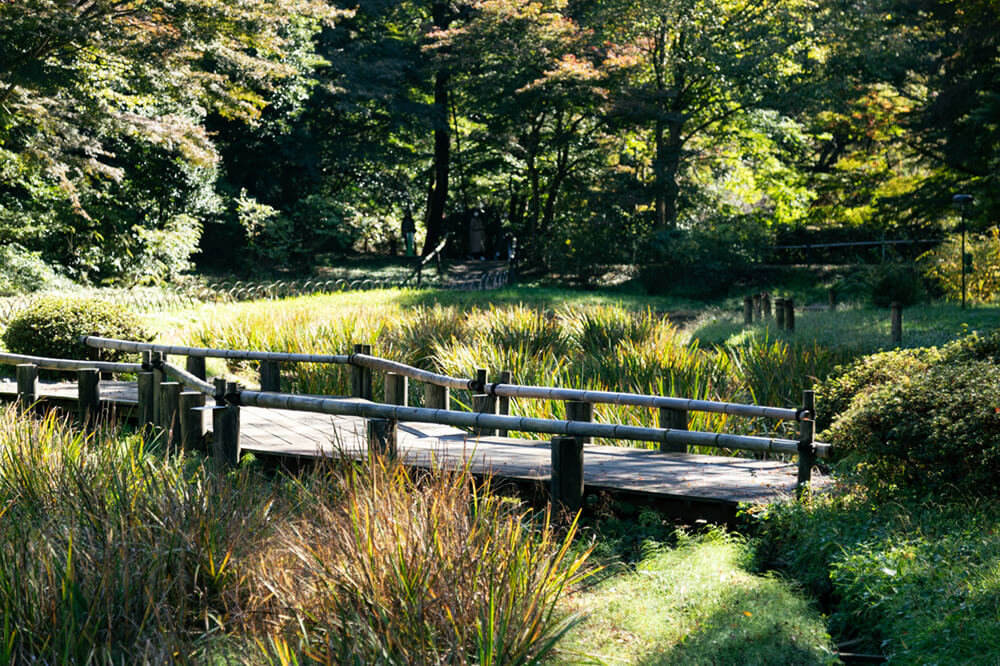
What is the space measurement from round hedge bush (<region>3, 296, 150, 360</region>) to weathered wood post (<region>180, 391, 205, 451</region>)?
6629 millimetres

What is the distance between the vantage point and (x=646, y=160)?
3338 centimetres

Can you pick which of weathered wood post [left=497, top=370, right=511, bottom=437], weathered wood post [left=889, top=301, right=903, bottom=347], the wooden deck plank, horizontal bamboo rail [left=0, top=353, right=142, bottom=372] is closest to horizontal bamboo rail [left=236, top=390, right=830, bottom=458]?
the wooden deck plank

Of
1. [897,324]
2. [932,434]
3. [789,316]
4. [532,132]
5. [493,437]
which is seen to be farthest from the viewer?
[532,132]

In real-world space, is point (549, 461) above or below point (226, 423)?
below

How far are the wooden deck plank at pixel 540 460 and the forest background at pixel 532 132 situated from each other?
1073cm

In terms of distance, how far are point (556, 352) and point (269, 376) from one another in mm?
3764

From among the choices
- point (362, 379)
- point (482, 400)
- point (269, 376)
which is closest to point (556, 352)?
point (362, 379)

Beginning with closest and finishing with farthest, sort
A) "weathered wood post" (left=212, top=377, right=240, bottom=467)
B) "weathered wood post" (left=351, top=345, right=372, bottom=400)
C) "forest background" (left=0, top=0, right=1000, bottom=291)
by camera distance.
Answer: "weathered wood post" (left=212, top=377, right=240, bottom=467)
"weathered wood post" (left=351, top=345, right=372, bottom=400)
"forest background" (left=0, top=0, right=1000, bottom=291)

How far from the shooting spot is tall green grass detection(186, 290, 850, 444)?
30.1 ft

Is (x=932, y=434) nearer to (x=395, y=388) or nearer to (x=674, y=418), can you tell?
(x=674, y=418)

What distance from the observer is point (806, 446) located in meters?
5.37

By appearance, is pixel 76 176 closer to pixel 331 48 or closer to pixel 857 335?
pixel 331 48

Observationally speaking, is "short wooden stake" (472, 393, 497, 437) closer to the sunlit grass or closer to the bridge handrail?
the bridge handrail

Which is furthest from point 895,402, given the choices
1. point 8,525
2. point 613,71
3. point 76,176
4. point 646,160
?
point 646,160
